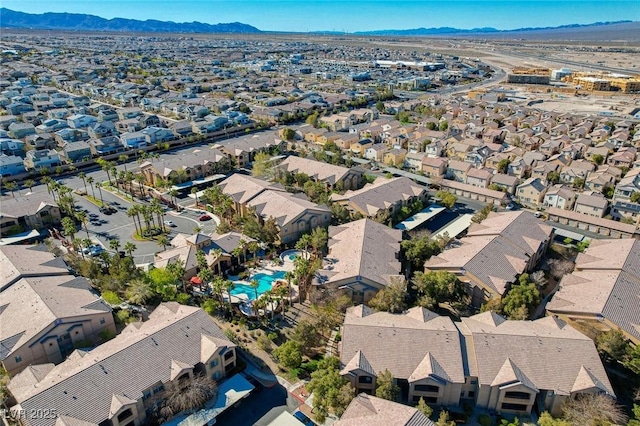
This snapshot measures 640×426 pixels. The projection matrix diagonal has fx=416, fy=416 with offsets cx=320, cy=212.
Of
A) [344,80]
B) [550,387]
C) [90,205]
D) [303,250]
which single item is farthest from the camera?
[344,80]

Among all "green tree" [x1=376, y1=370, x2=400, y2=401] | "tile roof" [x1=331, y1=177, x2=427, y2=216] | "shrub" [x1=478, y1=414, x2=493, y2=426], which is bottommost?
"shrub" [x1=478, y1=414, x2=493, y2=426]

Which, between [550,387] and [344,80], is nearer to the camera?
[550,387]

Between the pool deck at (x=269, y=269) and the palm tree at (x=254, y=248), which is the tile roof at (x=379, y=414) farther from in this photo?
the palm tree at (x=254, y=248)

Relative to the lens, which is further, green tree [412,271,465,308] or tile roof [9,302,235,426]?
green tree [412,271,465,308]

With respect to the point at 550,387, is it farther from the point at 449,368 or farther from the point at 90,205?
the point at 90,205

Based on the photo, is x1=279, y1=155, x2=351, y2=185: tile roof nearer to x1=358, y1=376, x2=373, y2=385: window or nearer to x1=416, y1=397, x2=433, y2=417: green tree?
x1=358, y1=376, x2=373, y2=385: window

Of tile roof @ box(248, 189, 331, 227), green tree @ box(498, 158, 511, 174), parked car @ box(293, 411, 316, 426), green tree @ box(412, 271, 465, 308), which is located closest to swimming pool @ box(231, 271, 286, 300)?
tile roof @ box(248, 189, 331, 227)

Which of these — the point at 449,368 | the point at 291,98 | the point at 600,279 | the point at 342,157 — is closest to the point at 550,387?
the point at 449,368
